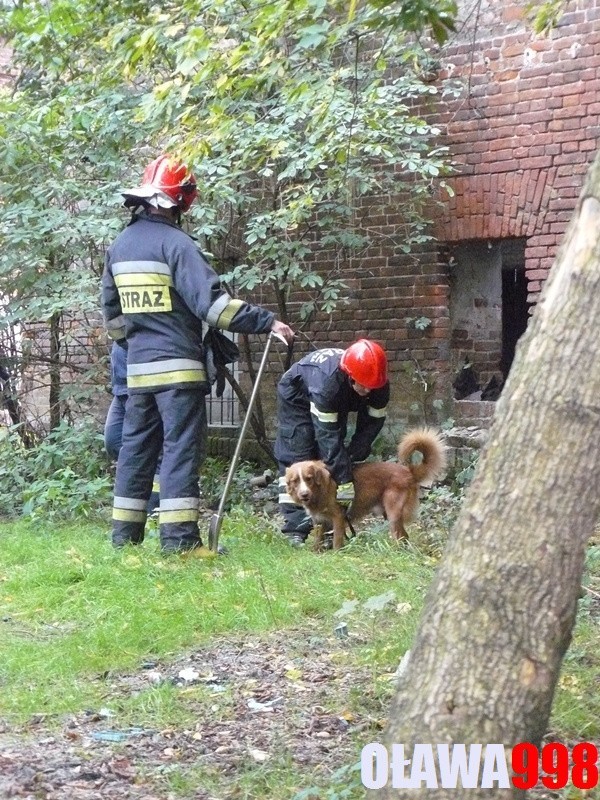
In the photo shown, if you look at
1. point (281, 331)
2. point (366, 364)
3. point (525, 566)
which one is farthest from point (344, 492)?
point (525, 566)

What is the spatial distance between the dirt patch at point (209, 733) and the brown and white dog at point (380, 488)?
102 inches

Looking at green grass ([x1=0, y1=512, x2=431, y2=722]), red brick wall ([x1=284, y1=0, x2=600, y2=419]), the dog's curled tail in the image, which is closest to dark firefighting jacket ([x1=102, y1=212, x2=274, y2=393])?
green grass ([x1=0, y1=512, x2=431, y2=722])

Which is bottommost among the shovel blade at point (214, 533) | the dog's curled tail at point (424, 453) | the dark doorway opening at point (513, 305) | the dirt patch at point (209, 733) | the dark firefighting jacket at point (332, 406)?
the dirt patch at point (209, 733)

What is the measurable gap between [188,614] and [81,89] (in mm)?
5914

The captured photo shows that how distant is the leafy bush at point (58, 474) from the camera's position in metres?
8.44

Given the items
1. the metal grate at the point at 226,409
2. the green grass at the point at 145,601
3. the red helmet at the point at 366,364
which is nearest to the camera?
the green grass at the point at 145,601

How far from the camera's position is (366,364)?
23.9ft

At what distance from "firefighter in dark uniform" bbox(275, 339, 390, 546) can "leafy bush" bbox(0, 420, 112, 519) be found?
1.64 metres

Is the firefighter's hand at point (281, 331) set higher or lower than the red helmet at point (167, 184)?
lower

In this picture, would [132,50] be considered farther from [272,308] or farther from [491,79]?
[272,308]

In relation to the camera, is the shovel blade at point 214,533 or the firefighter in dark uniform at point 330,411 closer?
the shovel blade at point 214,533

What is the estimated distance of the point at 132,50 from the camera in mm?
5652

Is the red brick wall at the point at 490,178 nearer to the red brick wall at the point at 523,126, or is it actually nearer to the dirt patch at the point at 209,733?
the red brick wall at the point at 523,126

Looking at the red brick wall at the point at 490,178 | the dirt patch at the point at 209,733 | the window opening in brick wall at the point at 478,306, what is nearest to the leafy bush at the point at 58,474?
the red brick wall at the point at 490,178
